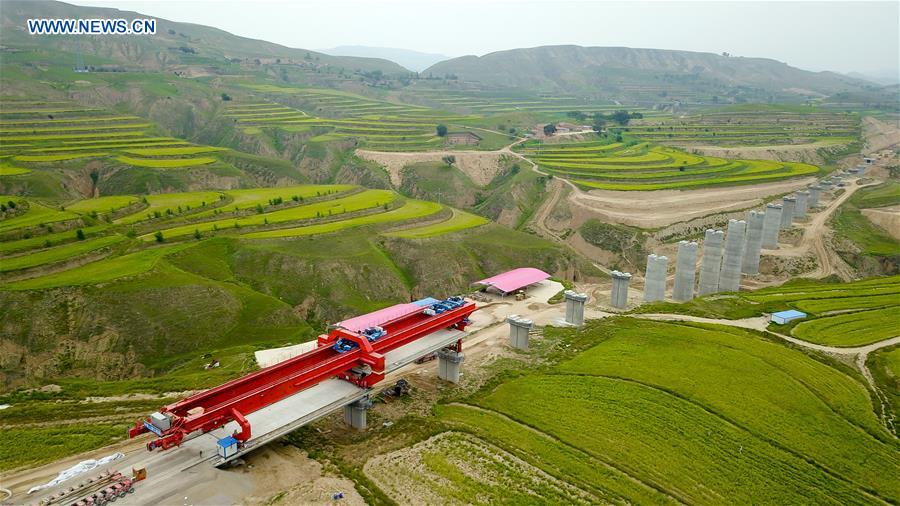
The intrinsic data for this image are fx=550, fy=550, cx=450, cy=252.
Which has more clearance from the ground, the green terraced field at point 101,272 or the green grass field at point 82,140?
the green grass field at point 82,140

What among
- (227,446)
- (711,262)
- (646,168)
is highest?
(646,168)

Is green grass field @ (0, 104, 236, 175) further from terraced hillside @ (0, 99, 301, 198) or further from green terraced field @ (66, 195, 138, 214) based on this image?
green terraced field @ (66, 195, 138, 214)

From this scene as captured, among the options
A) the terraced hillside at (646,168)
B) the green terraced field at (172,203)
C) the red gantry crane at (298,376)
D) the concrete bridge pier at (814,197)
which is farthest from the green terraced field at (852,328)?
the green terraced field at (172,203)

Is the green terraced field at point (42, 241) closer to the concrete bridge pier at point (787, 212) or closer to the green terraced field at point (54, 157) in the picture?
the green terraced field at point (54, 157)

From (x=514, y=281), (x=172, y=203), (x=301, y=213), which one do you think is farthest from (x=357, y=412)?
(x=172, y=203)

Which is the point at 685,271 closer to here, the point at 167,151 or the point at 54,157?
the point at 167,151

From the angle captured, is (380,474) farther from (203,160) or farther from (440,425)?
(203,160)

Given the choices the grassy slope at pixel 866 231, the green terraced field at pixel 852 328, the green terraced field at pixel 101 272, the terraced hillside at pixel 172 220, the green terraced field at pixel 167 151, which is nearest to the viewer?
the green terraced field at pixel 852 328
